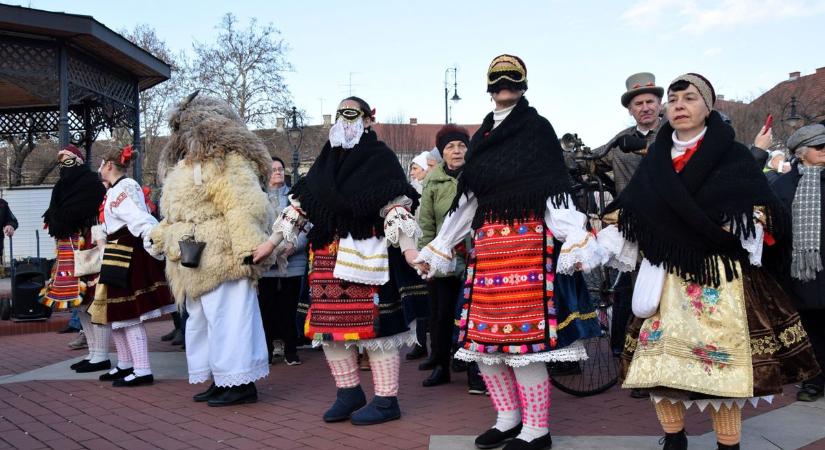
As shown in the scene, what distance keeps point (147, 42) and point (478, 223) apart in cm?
3938

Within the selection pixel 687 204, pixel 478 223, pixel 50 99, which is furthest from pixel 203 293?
pixel 50 99

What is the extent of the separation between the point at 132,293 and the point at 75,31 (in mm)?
5344

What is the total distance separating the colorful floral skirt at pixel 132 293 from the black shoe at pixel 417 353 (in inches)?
92.1

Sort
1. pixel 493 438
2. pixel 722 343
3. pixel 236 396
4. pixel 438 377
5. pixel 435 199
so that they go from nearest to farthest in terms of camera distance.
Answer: pixel 722 343
pixel 493 438
pixel 236 396
pixel 438 377
pixel 435 199

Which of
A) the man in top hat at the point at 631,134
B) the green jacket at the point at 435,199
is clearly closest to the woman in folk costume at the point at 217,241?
the green jacket at the point at 435,199

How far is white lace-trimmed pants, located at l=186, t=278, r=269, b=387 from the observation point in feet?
18.2

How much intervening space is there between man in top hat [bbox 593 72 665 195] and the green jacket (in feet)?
4.72

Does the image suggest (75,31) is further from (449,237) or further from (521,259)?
(521,259)

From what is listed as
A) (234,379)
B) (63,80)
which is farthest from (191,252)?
(63,80)

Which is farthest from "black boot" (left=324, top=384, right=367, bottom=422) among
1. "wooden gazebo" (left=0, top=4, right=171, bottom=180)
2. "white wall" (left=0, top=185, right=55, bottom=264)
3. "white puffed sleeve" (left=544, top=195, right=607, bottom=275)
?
"white wall" (left=0, top=185, right=55, bottom=264)

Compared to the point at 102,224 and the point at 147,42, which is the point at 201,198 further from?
the point at 147,42

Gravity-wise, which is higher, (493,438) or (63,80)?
(63,80)

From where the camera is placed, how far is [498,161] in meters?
4.13

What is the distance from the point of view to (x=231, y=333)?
555 centimetres
